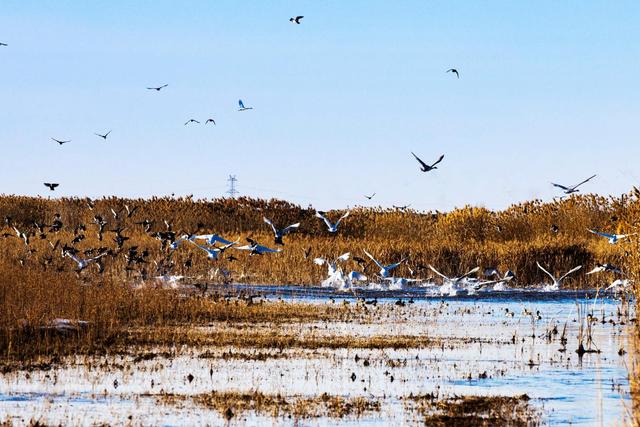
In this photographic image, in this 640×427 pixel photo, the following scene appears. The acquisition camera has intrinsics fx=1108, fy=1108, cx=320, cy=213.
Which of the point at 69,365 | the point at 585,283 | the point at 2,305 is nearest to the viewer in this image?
the point at 69,365

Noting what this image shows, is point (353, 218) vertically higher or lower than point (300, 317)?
higher

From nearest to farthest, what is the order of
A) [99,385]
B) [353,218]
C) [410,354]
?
[99,385], [410,354], [353,218]

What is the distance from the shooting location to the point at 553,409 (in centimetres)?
1188

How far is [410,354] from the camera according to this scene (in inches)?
655

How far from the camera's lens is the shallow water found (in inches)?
442

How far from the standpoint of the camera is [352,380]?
13.7 m

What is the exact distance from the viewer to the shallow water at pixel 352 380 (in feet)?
36.8

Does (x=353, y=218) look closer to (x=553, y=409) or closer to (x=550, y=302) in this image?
(x=550, y=302)

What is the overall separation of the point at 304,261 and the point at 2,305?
1908 cm

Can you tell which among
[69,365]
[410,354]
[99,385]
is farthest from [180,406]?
[410,354]

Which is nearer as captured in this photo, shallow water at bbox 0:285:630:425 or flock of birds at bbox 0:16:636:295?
shallow water at bbox 0:285:630:425

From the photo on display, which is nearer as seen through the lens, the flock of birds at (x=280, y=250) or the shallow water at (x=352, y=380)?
the shallow water at (x=352, y=380)

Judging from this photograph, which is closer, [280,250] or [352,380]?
[352,380]

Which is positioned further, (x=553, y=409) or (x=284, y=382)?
(x=284, y=382)
